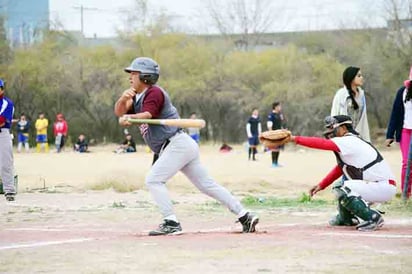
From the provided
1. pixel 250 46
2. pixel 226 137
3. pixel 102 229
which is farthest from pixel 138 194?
pixel 250 46

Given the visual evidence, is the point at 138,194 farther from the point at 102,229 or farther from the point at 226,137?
the point at 226,137

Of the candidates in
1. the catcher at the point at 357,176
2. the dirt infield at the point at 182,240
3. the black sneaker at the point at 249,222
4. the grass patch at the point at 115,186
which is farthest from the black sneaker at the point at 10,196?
the catcher at the point at 357,176

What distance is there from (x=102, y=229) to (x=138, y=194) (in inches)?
224

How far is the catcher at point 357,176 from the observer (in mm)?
10016

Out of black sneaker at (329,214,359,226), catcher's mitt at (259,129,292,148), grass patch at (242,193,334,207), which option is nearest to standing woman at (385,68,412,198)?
grass patch at (242,193,334,207)

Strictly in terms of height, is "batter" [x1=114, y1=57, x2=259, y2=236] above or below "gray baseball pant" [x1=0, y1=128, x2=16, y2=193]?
above

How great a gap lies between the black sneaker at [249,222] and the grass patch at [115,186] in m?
7.20

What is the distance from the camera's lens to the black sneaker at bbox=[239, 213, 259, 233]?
990 centimetres

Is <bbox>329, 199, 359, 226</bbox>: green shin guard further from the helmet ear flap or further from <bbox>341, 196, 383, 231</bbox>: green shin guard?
the helmet ear flap

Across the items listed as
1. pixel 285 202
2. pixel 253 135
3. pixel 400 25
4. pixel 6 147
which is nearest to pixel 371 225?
pixel 285 202

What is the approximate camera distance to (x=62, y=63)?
57.4 meters

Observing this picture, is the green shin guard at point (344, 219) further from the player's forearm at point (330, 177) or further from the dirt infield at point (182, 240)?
the player's forearm at point (330, 177)

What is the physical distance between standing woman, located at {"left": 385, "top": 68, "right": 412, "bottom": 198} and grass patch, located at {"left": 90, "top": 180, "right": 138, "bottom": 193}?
510 cm

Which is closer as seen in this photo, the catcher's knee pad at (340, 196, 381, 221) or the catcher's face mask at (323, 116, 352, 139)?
the catcher's knee pad at (340, 196, 381, 221)
